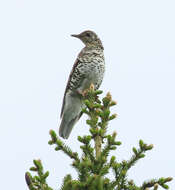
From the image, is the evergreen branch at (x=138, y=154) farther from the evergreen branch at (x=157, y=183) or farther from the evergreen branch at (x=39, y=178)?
the evergreen branch at (x=39, y=178)

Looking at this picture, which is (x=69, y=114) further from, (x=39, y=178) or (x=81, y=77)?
(x=39, y=178)

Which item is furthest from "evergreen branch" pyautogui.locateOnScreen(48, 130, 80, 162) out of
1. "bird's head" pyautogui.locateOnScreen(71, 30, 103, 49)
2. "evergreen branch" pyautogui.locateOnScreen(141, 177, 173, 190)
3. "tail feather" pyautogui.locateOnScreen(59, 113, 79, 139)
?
"bird's head" pyautogui.locateOnScreen(71, 30, 103, 49)

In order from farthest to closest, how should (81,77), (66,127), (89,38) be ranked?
(89,38) < (66,127) < (81,77)

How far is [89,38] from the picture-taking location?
9750 millimetres

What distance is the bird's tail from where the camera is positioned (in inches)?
366

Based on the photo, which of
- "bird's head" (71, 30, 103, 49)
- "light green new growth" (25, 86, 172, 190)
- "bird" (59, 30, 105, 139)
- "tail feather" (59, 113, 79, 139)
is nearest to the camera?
"light green new growth" (25, 86, 172, 190)

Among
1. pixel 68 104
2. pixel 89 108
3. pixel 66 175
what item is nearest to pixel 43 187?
pixel 66 175

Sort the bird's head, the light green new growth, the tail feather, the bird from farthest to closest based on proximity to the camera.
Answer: the bird's head, the tail feather, the bird, the light green new growth

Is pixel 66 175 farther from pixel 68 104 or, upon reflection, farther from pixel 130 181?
pixel 68 104

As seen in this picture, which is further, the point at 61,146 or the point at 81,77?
the point at 81,77

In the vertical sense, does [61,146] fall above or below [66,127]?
below

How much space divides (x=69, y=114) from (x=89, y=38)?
1971 mm

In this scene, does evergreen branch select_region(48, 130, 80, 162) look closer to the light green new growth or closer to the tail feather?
the light green new growth

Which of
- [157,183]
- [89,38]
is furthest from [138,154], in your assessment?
[89,38]
